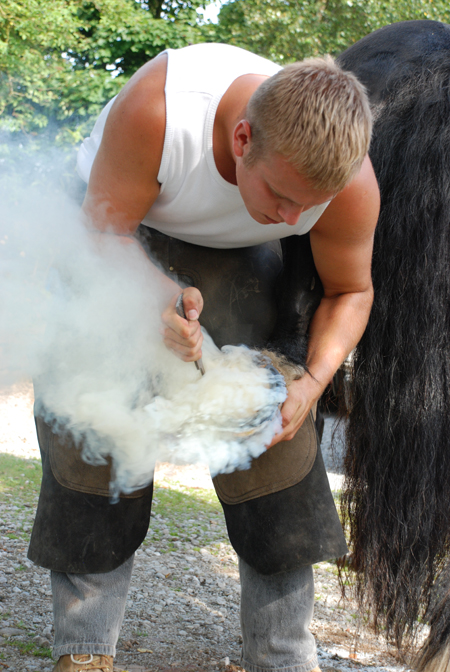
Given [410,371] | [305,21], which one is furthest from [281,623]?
[305,21]

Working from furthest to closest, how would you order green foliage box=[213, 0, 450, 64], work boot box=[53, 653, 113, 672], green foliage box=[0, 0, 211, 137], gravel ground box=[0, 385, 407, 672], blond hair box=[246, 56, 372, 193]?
green foliage box=[213, 0, 450, 64] < green foliage box=[0, 0, 211, 137] < gravel ground box=[0, 385, 407, 672] < work boot box=[53, 653, 113, 672] < blond hair box=[246, 56, 372, 193]

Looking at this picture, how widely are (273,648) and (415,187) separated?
111 cm

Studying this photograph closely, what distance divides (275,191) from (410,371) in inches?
21.9

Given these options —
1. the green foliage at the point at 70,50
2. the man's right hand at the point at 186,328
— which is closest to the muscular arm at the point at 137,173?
the man's right hand at the point at 186,328

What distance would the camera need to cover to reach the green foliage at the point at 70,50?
5.66 m

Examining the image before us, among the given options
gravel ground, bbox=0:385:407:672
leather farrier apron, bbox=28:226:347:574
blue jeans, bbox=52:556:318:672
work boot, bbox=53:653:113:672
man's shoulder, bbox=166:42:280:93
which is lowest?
gravel ground, bbox=0:385:407:672

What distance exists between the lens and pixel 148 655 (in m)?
1.62

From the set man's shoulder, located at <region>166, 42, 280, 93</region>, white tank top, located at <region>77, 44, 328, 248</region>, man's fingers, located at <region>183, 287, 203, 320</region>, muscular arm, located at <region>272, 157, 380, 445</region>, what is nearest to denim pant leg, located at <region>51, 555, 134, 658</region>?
muscular arm, located at <region>272, 157, 380, 445</region>

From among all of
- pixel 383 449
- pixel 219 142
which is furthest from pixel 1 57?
pixel 383 449

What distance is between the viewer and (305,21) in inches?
332

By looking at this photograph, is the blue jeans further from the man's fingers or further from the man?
the man's fingers

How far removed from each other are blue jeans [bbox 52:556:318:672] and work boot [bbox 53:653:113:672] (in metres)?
0.01

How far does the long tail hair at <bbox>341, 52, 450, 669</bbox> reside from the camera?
1.31m

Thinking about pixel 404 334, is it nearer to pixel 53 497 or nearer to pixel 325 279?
pixel 325 279
